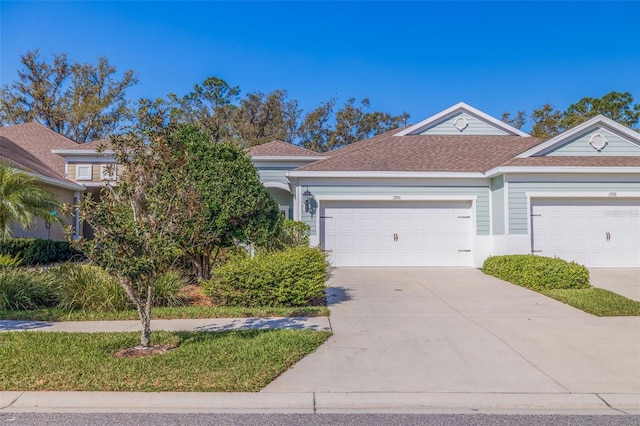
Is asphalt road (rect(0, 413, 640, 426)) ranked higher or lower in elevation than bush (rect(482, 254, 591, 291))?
lower

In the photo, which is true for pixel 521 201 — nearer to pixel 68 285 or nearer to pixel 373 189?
pixel 373 189

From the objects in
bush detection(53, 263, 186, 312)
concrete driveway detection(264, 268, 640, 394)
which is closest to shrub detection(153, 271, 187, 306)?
bush detection(53, 263, 186, 312)

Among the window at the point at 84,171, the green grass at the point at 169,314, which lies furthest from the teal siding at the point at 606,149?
the window at the point at 84,171

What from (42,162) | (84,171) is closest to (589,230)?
(84,171)

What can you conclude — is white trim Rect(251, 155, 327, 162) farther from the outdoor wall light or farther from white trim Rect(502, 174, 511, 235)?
white trim Rect(502, 174, 511, 235)

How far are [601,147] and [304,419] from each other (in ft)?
43.4

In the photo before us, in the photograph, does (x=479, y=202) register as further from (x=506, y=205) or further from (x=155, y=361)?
(x=155, y=361)

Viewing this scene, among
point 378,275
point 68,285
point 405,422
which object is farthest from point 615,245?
point 68,285

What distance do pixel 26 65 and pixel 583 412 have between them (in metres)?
38.4

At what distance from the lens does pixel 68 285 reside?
7.54 metres

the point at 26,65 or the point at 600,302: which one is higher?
the point at 26,65

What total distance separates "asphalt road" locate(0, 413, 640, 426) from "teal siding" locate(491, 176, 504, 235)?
941 centimetres

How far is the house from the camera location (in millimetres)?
12242

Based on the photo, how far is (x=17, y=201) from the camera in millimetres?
10547
